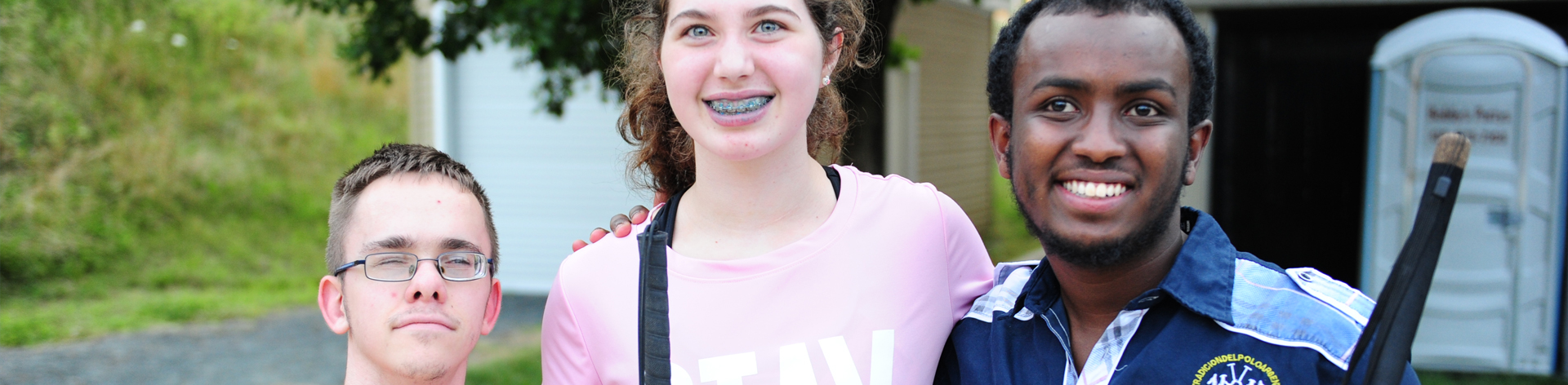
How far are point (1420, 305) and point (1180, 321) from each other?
39cm

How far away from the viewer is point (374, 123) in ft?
46.2

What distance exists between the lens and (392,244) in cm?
206

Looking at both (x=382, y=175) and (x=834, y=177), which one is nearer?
(x=382, y=175)

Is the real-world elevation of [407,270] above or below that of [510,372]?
above

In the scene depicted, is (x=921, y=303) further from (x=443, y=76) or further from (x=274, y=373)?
(x=443, y=76)

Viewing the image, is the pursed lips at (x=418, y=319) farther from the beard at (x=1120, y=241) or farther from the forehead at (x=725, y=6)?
the beard at (x=1120, y=241)

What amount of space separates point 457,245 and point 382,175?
0.71ft

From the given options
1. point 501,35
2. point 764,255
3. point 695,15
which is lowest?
point 764,255

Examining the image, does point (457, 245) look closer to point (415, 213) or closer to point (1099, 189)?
point (415, 213)

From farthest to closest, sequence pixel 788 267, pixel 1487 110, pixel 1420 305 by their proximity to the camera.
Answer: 1. pixel 1487 110
2. pixel 788 267
3. pixel 1420 305

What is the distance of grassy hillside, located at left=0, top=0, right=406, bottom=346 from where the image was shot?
9844mm

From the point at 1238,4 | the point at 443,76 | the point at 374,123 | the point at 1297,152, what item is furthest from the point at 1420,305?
the point at 374,123

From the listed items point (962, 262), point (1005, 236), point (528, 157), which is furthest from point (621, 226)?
point (1005, 236)

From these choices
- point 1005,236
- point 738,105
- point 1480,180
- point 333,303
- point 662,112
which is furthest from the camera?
point 1005,236
